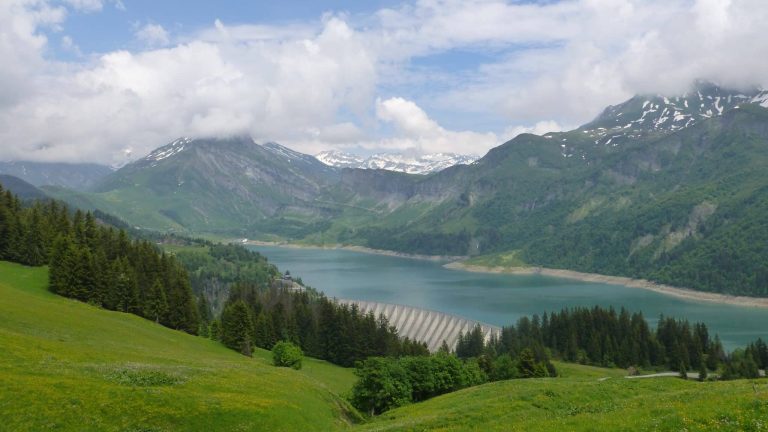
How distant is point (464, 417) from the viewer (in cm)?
2842

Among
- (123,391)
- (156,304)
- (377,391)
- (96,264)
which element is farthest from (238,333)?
(123,391)

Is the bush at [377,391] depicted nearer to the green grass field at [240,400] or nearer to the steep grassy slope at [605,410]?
the green grass field at [240,400]

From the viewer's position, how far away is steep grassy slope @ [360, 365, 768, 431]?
19250 millimetres

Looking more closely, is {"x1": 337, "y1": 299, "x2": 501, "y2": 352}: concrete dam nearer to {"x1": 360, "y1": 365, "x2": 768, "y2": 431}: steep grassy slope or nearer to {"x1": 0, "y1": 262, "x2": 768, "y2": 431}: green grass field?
{"x1": 0, "y1": 262, "x2": 768, "y2": 431}: green grass field

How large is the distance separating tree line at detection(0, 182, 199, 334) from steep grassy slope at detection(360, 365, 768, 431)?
5532 cm

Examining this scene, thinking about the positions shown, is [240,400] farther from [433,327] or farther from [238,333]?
[433,327]

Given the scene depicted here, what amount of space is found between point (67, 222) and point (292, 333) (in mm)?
44915

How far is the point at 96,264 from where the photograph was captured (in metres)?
79.2

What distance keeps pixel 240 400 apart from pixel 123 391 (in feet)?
20.3

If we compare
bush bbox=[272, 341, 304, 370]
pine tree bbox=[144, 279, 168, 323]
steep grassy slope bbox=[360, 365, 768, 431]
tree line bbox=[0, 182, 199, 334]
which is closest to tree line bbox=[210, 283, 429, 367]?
tree line bbox=[0, 182, 199, 334]

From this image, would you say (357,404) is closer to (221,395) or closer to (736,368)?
(221,395)

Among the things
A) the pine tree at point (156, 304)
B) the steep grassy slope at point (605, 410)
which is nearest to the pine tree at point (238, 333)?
the pine tree at point (156, 304)

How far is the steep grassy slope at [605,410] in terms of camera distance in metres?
19.2

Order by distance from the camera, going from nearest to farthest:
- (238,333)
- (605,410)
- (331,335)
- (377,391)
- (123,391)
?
(605,410) < (123,391) < (377,391) < (238,333) < (331,335)
